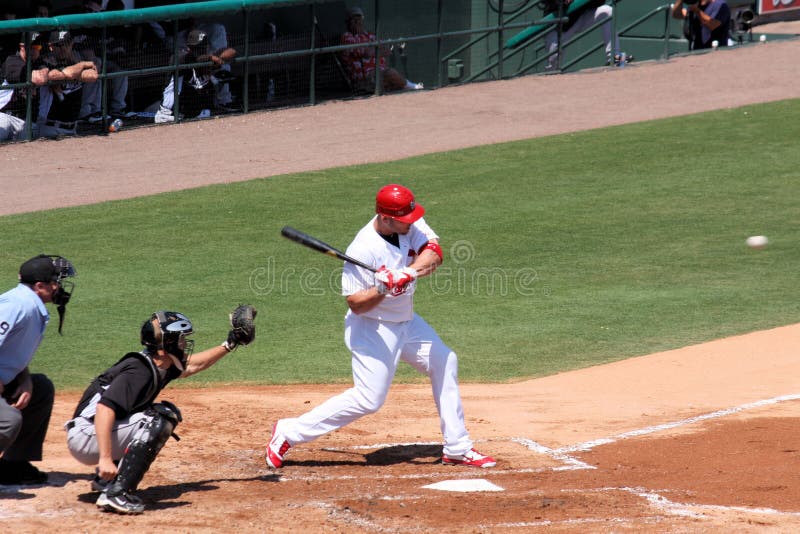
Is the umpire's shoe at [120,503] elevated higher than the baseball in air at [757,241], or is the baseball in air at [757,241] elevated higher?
the baseball in air at [757,241]

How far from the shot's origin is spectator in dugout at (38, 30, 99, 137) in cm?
1479

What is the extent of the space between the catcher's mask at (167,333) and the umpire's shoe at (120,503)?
0.73 meters

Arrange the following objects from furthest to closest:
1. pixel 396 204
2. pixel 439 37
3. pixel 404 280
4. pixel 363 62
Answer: pixel 439 37 → pixel 363 62 → pixel 396 204 → pixel 404 280

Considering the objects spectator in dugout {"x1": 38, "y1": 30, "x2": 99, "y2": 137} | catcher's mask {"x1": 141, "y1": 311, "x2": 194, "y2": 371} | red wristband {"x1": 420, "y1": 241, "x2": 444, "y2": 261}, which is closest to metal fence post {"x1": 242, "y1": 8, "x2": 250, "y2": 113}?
spectator in dugout {"x1": 38, "y1": 30, "x2": 99, "y2": 137}

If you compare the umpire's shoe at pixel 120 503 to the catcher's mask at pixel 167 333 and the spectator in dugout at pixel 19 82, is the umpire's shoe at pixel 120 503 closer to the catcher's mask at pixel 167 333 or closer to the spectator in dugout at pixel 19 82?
the catcher's mask at pixel 167 333

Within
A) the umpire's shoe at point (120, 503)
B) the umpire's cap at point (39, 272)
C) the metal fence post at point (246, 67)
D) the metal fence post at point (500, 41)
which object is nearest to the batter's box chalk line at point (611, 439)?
the umpire's shoe at point (120, 503)

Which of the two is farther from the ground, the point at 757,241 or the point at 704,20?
the point at 704,20

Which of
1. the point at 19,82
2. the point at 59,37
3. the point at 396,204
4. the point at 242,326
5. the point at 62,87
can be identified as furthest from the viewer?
the point at 62,87

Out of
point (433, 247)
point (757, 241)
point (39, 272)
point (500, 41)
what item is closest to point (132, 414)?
point (39, 272)

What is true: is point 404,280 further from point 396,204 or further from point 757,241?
point 757,241

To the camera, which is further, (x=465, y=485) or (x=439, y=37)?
(x=439, y=37)

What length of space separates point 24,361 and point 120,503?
0.90 metres

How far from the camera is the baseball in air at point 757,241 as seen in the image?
37.8 ft

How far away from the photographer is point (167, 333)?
19.2 feet
